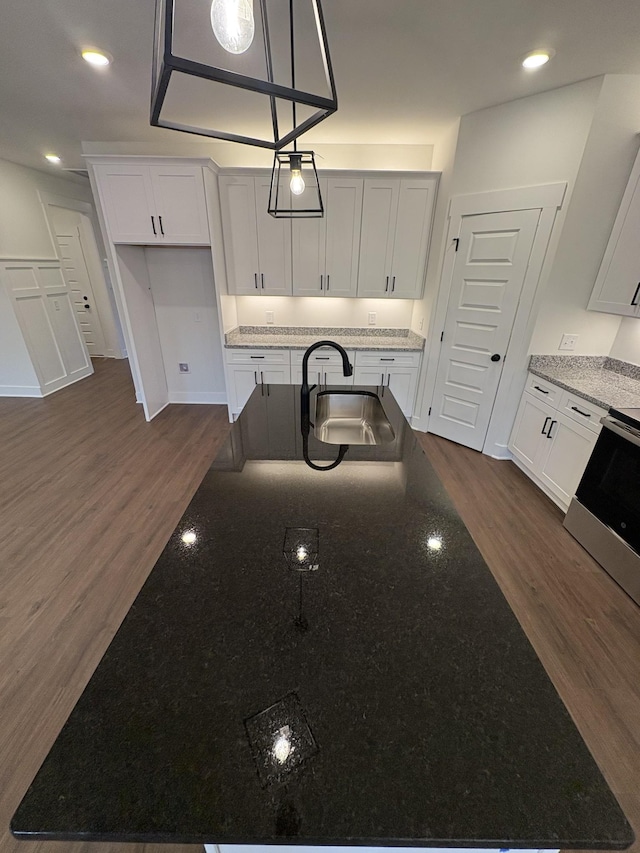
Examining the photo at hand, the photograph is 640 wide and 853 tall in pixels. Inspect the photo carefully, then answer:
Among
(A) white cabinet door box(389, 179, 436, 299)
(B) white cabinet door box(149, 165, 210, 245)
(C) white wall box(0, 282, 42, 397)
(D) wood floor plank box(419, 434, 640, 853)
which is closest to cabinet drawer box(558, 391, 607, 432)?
(D) wood floor plank box(419, 434, 640, 853)

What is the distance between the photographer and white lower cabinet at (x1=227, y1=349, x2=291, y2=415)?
369 centimetres

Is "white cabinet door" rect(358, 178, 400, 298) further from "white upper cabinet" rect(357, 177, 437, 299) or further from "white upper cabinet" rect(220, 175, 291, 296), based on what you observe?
"white upper cabinet" rect(220, 175, 291, 296)

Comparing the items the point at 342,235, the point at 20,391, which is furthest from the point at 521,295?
the point at 20,391

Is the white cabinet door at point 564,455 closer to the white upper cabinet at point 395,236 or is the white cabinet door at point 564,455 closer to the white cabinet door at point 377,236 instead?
the white upper cabinet at point 395,236

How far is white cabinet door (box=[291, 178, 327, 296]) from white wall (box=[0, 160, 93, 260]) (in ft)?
11.6

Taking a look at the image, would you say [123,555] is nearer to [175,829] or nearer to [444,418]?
[175,829]

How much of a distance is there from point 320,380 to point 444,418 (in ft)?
4.55

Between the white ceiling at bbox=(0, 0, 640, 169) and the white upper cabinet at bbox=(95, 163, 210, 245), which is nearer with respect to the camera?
the white ceiling at bbox=(0, 0, 640, 169)

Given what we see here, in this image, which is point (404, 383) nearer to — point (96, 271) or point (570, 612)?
point (570, 612)

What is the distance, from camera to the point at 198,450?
11.3 feet

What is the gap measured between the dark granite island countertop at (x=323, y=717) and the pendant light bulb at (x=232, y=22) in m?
1.09

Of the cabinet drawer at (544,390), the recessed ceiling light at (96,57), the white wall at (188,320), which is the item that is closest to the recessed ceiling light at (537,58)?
the cabinet drawer at (544,390)

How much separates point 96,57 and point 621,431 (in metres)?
3.88

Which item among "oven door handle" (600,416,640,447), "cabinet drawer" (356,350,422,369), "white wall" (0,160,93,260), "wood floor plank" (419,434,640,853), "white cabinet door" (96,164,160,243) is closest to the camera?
"wood floor plank" (419,434,640,853)
